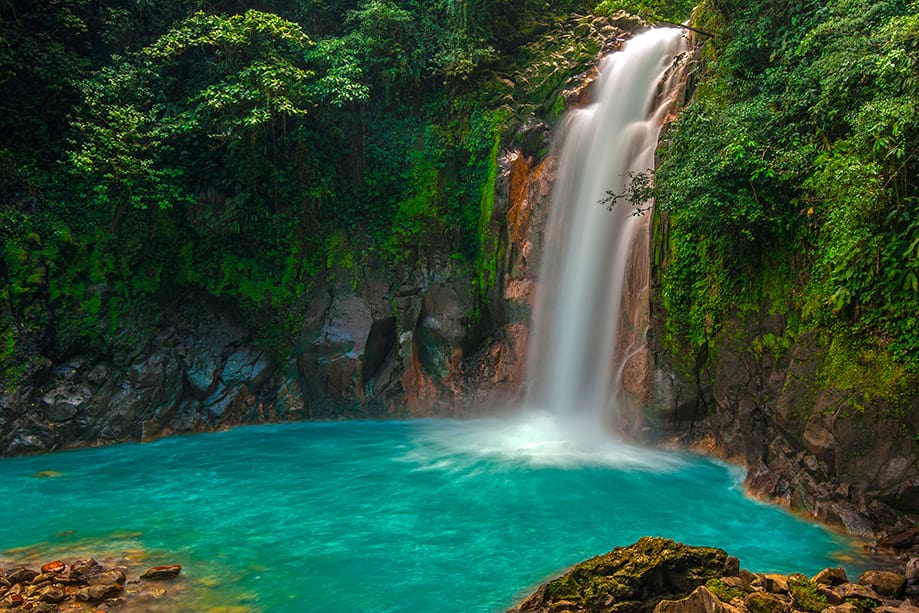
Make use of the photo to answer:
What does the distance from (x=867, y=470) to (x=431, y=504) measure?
5738mm

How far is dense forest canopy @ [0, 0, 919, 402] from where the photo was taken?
7941mm

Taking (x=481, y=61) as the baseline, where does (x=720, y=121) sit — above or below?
below

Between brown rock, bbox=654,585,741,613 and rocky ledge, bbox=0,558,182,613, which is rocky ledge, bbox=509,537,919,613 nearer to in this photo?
brown rock, bbox=654,585,741,613

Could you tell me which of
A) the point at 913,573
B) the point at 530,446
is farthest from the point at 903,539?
the point at 530,446

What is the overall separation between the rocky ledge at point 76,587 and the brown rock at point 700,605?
197 inches

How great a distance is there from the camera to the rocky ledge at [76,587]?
6.00 m

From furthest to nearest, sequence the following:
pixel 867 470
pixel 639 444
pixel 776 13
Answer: pixel 639 444, pixel 776 13, pixel 867 470

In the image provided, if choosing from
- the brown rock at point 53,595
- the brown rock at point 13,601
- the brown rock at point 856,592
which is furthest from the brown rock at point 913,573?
the brown rock at point 13,601

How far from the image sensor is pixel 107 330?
13148mm

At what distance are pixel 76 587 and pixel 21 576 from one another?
677mm

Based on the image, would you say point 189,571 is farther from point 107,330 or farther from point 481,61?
point 481,61

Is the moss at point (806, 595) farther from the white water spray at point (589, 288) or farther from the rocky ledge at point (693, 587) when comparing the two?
the white water spray at point (589, 288)

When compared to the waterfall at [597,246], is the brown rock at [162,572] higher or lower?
lower

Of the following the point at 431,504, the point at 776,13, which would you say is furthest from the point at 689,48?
the point at 431,504
